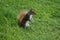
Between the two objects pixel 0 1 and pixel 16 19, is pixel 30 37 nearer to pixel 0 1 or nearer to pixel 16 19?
pixel 16 19

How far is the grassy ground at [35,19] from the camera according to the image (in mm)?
7176

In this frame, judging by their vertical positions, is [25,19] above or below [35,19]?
above

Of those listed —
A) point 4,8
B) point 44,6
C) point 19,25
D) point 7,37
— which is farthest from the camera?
point 44,6

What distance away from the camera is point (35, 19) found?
842 centimetres

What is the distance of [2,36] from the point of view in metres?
6.78

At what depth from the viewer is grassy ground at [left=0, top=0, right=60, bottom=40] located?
7176mm

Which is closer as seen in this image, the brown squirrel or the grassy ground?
the grassy ground

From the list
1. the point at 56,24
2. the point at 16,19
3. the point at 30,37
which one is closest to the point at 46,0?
the point at 56,24

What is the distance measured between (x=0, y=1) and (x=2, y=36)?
2076 millimetres

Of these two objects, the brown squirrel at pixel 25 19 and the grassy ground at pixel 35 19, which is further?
the brown squirrel at pixel 25 19

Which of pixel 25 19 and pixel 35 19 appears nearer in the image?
pixel 25 19

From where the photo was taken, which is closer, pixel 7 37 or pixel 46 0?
pixel 7 37

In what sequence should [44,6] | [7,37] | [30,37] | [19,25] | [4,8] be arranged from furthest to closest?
[44,6], [4,8], [19,25], [30,37], [7,37]

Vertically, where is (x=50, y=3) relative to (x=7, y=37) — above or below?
below
